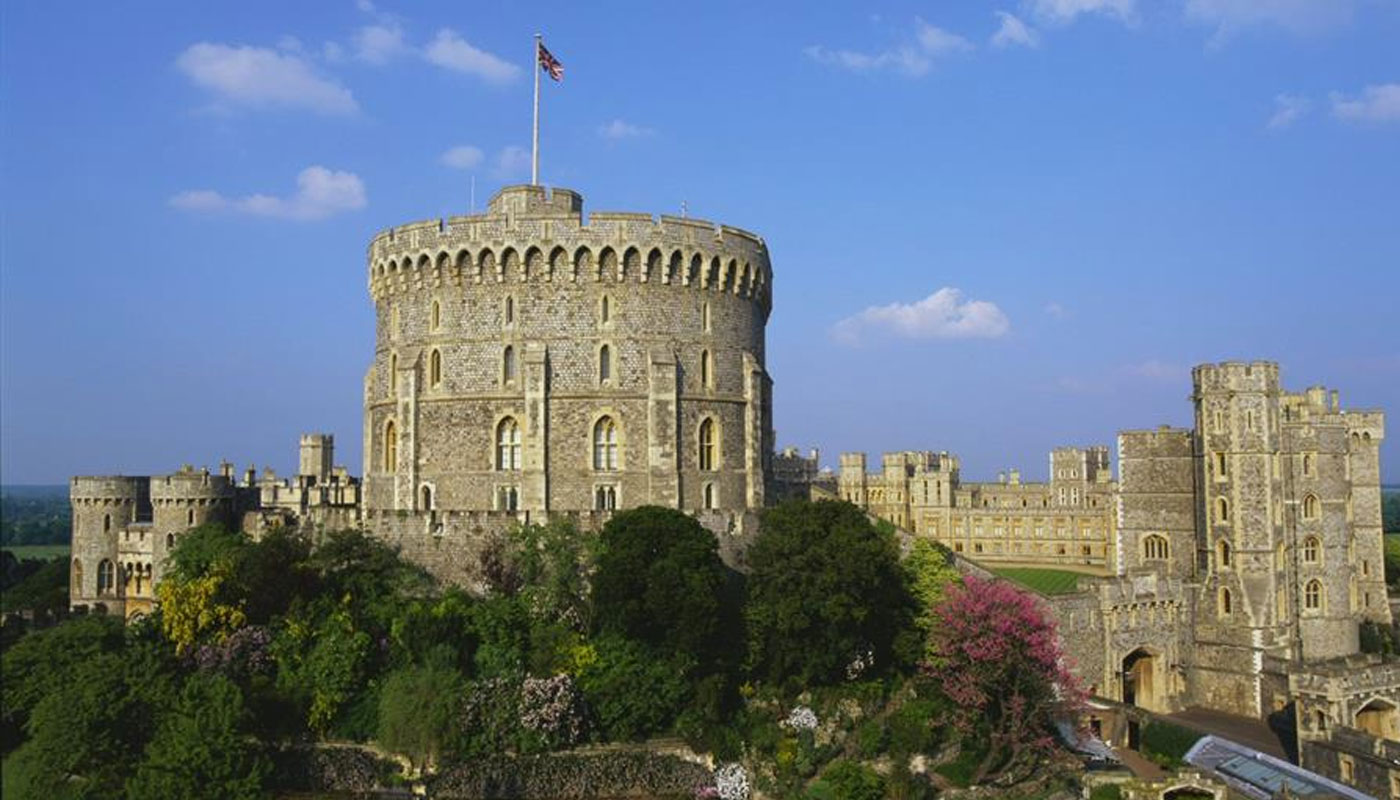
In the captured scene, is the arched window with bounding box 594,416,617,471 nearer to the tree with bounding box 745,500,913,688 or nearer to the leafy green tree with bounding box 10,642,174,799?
the tree with bounding box 745,500,913,688

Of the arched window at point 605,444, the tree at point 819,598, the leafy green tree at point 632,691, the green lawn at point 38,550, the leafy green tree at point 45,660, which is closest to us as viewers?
the leafy green tree at point 45,660

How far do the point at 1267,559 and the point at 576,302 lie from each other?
29712 mm

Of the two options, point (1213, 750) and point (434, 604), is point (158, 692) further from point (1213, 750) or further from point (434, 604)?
point (1213, 750)

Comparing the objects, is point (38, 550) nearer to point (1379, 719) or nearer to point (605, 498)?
point (605, 498)

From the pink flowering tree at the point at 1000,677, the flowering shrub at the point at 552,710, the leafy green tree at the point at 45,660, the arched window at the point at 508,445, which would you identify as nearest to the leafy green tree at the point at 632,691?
the flowering shrub at the point at 552,710

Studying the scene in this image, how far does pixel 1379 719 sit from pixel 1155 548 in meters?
11.3

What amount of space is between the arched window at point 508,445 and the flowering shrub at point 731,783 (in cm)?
1467

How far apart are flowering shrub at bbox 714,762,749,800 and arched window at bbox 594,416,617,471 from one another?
1322 cm

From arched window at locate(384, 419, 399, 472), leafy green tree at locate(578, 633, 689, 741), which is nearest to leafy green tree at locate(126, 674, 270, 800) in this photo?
leafy green tree at locate(578, 633, 689, 741)

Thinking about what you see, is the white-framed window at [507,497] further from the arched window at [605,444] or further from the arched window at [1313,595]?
the arched window at [1313,595]

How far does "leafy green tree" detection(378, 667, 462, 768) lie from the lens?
92.5 feet

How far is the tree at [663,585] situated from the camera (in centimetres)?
3086

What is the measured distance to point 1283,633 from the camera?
44.6m

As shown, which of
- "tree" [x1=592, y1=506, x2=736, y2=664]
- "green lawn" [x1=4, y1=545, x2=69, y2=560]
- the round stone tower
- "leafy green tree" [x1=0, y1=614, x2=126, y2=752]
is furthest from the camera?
"green lawn" [x1=4, y1=545, x2=69, y2=560]
